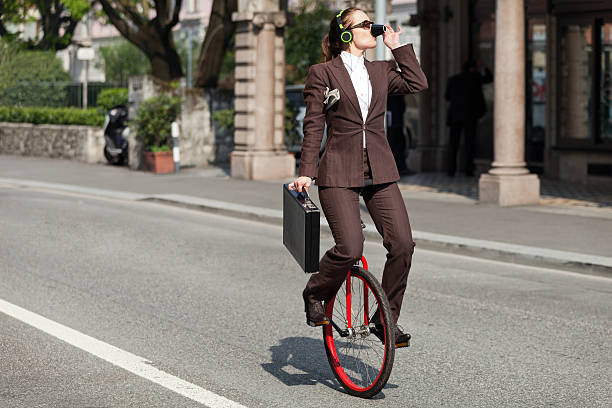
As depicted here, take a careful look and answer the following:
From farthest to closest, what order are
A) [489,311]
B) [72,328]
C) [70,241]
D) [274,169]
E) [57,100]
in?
[57,100]
[274,169]
[70,241]
[489,311]
[72,328]

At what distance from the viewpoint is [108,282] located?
30.5 feet

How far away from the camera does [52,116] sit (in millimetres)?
27625

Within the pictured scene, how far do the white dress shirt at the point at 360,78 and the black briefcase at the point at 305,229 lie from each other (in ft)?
1.74

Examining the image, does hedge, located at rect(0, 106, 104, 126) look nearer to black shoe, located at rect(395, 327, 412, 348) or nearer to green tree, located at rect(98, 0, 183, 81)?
green tree, located at rect(98, 0, 183, 81)

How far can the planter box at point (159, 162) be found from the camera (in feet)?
71.7

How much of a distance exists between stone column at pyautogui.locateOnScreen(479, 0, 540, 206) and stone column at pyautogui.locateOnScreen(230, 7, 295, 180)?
577cm

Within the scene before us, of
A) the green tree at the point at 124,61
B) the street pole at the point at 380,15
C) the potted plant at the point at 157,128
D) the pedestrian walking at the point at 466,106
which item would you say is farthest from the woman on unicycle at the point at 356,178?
the green tree at the point at 124,61

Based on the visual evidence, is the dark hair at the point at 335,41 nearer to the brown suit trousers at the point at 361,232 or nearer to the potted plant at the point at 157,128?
the brown suit trousers at the point at 361,232

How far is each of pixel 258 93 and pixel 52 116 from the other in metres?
8.80

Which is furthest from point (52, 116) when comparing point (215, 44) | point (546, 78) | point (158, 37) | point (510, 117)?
point (510, 117)

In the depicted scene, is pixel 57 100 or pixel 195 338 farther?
pixel 57 100

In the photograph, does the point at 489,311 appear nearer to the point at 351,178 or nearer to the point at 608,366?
the point at 608,366

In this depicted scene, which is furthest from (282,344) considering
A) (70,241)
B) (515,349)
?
(70,241)

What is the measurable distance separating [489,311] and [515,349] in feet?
4.27
